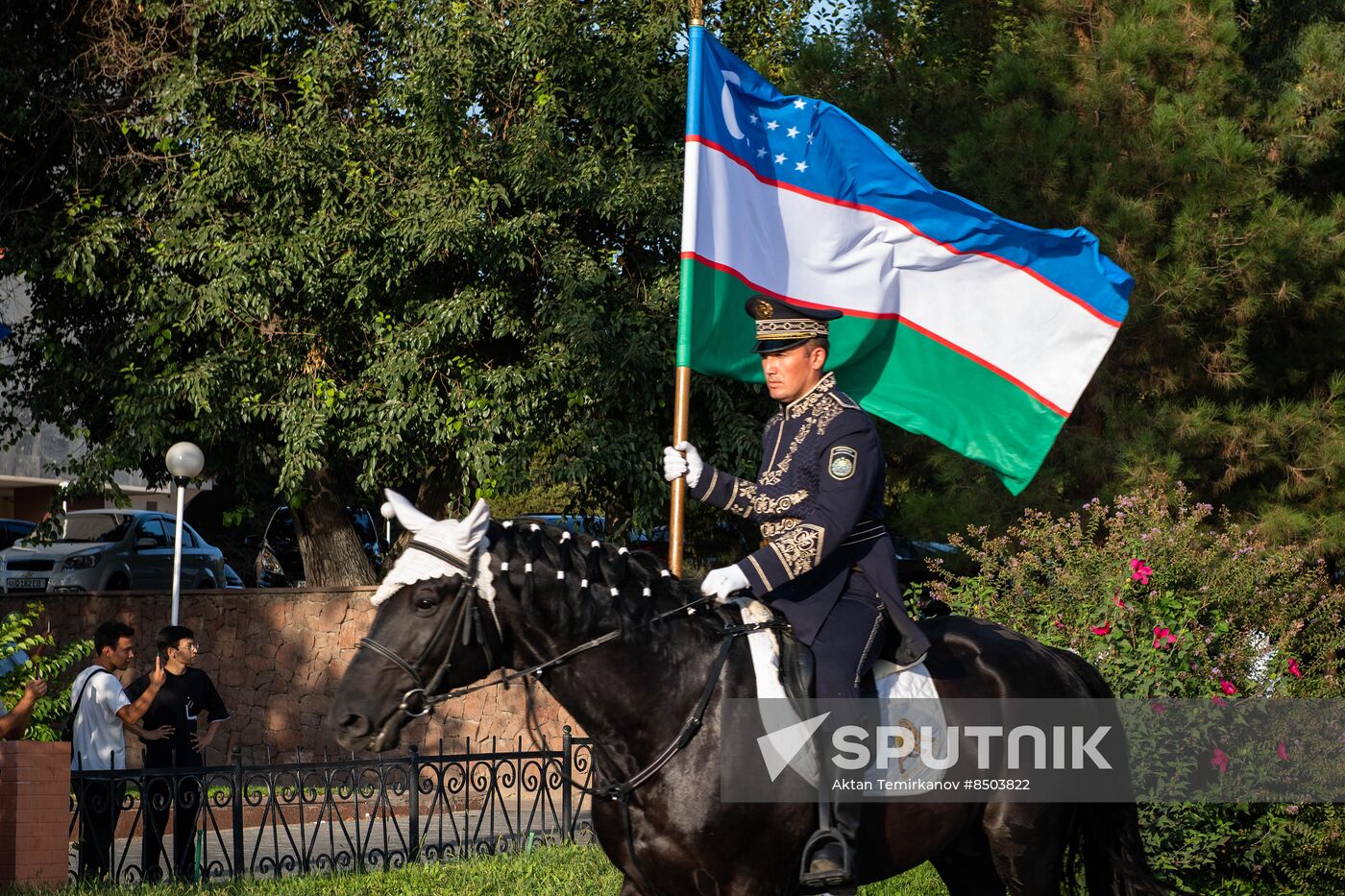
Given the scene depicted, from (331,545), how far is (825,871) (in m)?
15.4

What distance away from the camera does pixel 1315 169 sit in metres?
16.7

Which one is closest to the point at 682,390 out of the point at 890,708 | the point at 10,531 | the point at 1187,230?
the point at 890,708

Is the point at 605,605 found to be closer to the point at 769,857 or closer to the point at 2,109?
the point at 769,857

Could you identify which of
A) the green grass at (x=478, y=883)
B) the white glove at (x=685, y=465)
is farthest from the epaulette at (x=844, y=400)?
the green grass at (x=478, y=883)

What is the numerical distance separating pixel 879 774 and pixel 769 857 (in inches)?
22.9

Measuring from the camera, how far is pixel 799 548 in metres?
5.17

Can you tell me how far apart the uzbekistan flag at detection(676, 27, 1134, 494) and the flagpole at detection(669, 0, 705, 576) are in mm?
135

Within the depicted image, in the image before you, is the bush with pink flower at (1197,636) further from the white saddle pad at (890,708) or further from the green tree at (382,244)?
the green tree at (382,244)

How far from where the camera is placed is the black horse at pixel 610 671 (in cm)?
471

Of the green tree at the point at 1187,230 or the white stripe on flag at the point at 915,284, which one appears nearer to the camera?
the white stripe on flag at the point at 915,284

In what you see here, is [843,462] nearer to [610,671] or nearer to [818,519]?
[818,519]

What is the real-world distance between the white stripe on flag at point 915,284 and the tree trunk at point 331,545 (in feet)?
41.1

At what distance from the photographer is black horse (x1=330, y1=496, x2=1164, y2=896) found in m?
4.71

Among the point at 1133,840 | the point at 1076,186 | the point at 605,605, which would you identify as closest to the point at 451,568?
the point at 605,605
